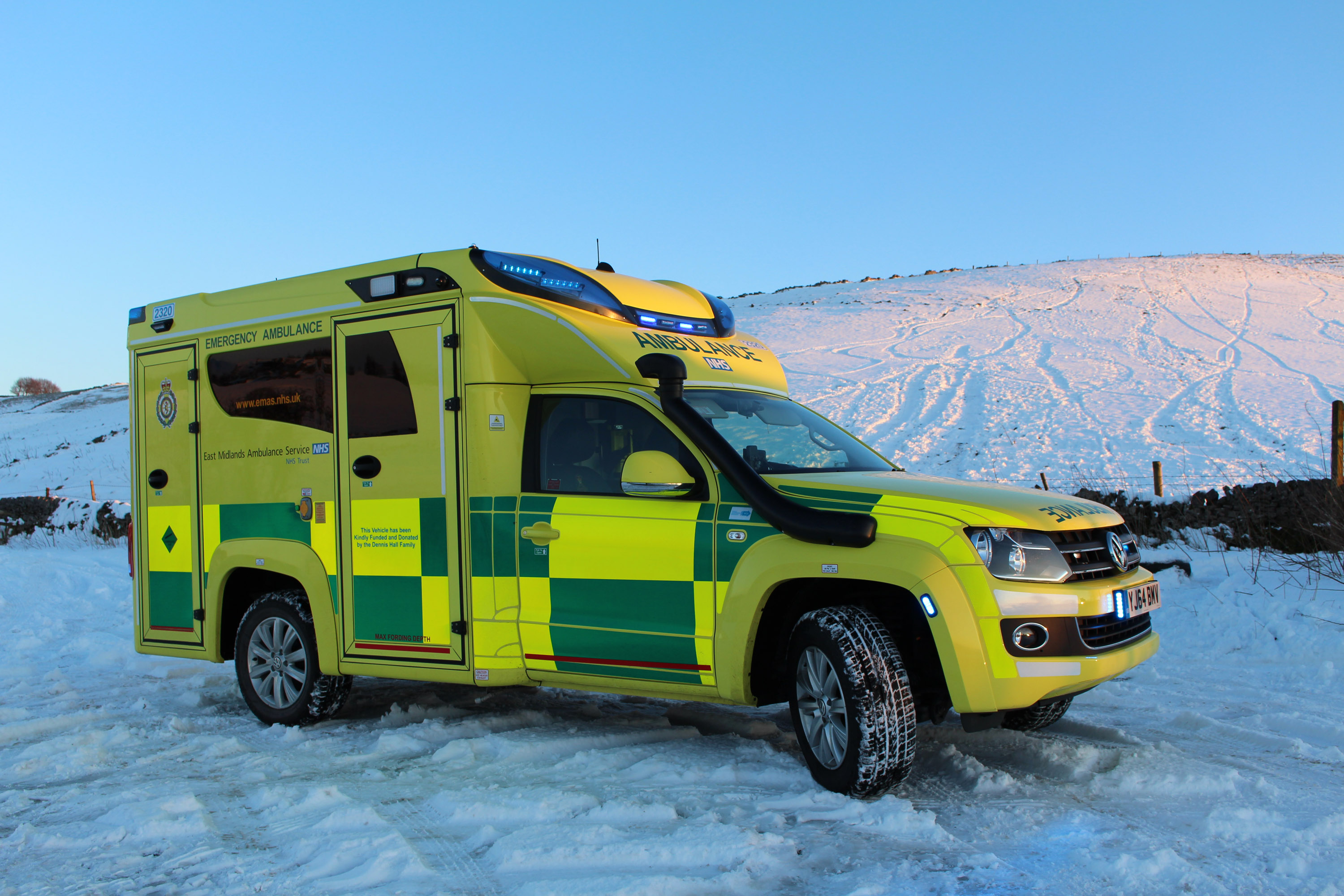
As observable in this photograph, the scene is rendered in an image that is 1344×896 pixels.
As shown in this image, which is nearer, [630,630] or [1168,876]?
[1168,876]

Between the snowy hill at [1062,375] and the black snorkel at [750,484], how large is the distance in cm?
898

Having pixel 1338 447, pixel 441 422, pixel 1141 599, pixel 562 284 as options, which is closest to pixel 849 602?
pixel 1141 599

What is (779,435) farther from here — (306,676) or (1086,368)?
(1086,368)

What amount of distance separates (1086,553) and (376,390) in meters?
3.86

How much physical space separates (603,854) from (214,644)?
12.7 feet

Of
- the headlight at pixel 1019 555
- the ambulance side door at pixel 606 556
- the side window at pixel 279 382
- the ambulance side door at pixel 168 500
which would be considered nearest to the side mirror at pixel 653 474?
the ambulance side door at pixel 606 556

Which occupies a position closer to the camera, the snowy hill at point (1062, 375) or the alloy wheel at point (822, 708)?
the alloy wheel at point (822, 708)

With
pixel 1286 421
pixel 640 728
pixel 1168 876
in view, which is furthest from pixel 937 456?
pixel 1168 876

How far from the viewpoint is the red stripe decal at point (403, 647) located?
538 centimetres

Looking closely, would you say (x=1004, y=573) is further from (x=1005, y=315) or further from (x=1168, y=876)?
(x=1005, y=315)

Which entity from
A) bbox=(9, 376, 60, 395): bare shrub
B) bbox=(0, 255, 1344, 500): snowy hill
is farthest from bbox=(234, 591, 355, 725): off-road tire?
bbox=(9, 376, 60, 395): bare shrub

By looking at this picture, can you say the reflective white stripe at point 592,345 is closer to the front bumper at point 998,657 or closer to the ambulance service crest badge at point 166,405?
the front bumper at point 998,657

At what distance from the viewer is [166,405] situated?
664cm

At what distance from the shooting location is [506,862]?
361 centimetres
